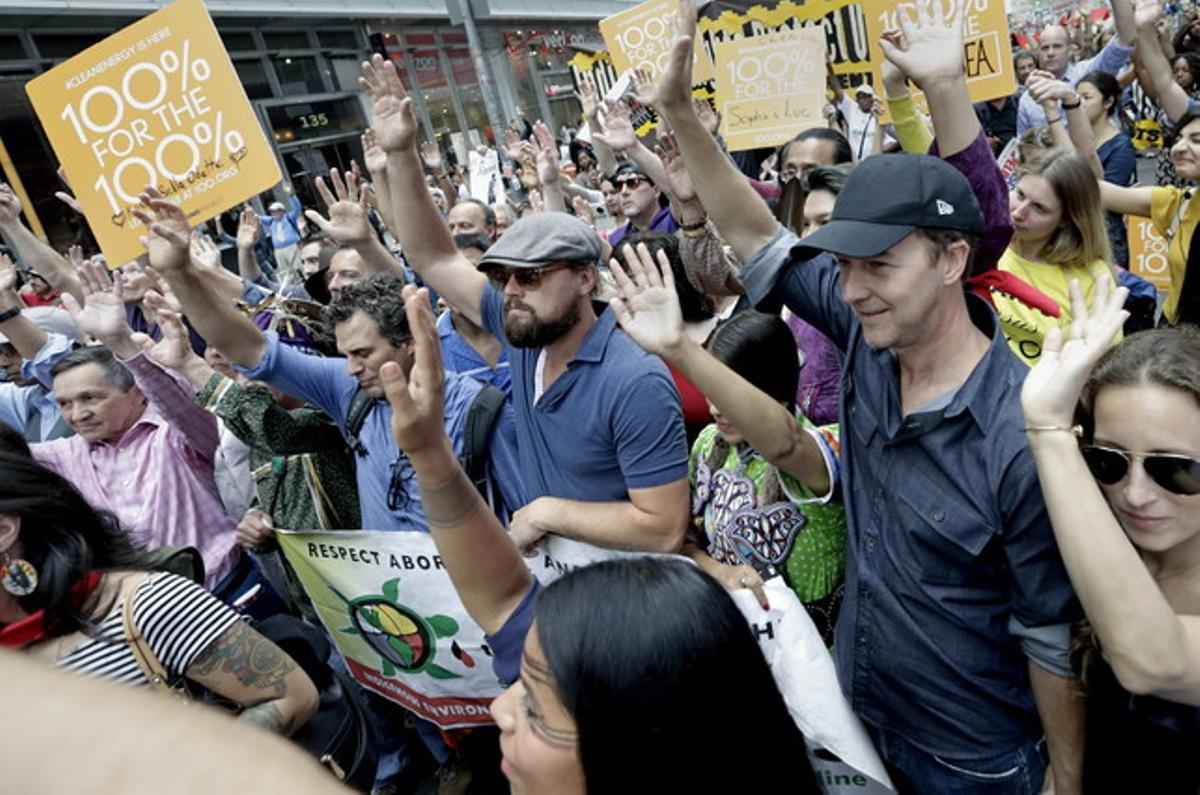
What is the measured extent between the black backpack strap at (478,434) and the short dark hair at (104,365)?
148cm

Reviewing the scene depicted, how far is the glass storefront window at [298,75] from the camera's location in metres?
16.8

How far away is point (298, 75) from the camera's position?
1727 cm

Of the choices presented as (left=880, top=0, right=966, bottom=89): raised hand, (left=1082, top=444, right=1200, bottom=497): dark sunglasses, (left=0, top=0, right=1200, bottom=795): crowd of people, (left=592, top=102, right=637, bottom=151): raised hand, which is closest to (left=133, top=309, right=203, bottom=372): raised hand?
(left=0, top=0, right=1200, bottom=795): crowd of people

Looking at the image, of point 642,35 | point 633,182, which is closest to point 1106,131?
point 633,182

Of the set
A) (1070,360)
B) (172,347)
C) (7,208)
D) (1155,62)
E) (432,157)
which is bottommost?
(1070,360)

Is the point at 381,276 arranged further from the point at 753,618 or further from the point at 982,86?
the point at 982,86

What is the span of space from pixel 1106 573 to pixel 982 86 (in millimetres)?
4123

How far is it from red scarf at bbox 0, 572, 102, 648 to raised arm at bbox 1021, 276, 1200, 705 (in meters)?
2.12

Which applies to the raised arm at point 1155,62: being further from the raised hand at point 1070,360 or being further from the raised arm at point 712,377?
the raised arm at point 712,377

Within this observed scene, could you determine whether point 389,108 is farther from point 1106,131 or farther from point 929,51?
point 1106,131

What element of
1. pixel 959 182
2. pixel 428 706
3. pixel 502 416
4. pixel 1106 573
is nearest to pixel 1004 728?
pixel 1106 573

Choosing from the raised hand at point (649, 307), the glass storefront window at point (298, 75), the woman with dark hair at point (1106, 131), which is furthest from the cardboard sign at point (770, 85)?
the glass storefront window at point (298, 75)

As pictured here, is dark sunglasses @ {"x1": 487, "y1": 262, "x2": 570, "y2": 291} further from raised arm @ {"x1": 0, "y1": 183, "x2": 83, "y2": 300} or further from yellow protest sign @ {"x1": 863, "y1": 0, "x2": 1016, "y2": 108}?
raised arm @ {"x1": 0, "y1": 183, "x2": 83, "y2": 300}

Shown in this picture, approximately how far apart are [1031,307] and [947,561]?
133 cm
